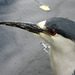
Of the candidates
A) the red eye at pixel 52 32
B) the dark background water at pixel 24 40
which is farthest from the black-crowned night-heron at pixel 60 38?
the dark background water at pixel 24 40

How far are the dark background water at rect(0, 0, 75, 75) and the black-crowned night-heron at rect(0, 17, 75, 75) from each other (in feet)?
2.58

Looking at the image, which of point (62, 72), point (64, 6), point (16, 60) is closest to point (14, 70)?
point (16, 60)

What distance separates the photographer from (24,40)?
348 centimetres

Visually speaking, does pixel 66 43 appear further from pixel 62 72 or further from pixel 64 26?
pixel 62 72

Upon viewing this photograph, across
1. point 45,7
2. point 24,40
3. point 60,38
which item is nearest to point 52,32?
point 60,38

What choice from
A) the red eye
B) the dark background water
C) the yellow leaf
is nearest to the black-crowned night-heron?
the red eye

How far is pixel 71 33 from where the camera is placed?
1980 millimetres

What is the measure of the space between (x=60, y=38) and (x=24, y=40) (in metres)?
1.50

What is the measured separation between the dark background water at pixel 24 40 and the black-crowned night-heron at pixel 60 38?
2.58 ft

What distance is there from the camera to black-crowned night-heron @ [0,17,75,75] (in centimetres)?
201

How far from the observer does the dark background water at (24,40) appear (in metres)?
3.05

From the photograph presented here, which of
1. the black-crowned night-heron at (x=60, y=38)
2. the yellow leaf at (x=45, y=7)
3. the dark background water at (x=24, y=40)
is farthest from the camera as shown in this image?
the yellow leaf at (x=45, y=7)

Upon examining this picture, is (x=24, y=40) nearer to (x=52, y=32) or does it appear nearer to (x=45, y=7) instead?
(x=45, y=7)

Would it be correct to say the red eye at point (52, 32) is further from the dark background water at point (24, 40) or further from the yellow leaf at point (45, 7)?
the yellow leaf at point (45, 7)
